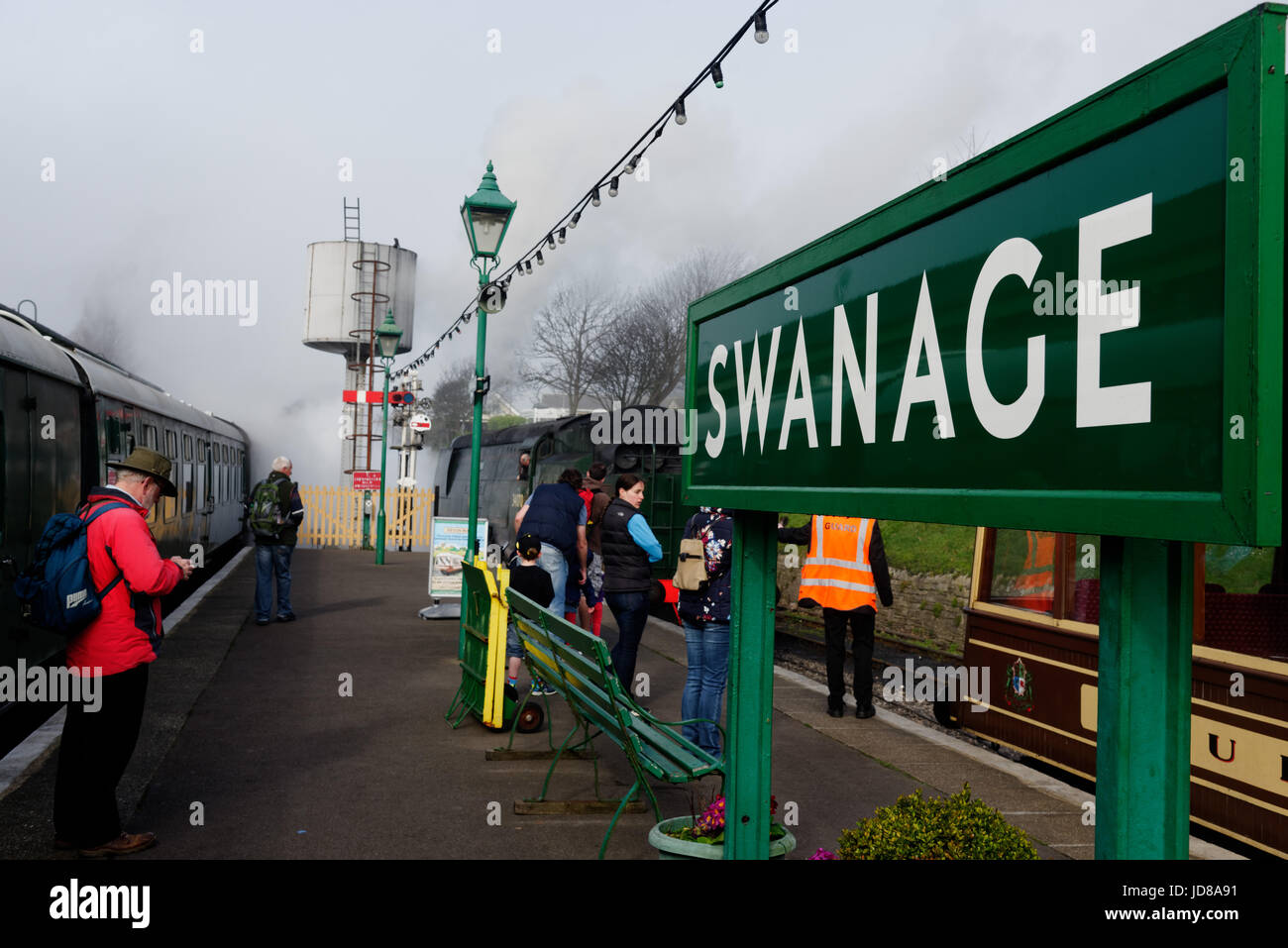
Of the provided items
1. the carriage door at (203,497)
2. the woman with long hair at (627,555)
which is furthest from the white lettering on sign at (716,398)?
the carriage door at (203,497)

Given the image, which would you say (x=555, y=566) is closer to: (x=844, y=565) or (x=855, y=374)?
(x=844, y=565)

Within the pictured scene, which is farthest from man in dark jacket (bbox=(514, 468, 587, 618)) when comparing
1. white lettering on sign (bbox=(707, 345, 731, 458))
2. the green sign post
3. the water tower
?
the water tower

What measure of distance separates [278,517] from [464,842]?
26.3 ft

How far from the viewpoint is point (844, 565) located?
8219mm

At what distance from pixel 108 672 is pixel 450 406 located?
80.4m

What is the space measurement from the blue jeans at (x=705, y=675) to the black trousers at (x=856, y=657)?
1.71 meters

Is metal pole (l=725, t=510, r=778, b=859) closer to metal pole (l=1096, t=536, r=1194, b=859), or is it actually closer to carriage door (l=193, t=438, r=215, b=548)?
metal pole (l=1096, t=536, r=1194, b=859)

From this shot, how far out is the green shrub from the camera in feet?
10.8

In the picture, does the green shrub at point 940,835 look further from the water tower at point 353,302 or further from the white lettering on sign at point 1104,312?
the water tower at point 353,302

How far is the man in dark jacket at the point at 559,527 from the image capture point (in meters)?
8.83

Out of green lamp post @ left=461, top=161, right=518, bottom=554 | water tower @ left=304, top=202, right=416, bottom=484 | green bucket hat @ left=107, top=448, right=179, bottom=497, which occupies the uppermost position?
water tower @ left=304, top=202, right=416, bottom=484

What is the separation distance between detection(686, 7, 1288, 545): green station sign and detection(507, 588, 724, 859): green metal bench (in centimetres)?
202
